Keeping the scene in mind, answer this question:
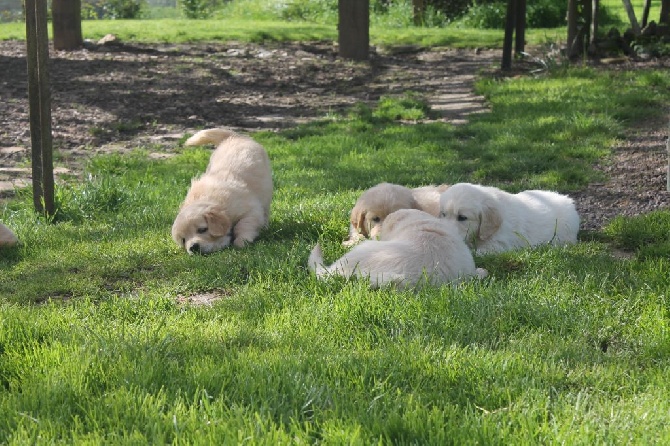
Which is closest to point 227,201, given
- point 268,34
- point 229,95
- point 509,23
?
point 229,95

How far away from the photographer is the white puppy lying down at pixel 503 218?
557cm

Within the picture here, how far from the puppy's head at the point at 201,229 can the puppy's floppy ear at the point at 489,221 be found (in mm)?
1688

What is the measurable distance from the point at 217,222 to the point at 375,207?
106 centimetres

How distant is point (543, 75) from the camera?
12.8 m

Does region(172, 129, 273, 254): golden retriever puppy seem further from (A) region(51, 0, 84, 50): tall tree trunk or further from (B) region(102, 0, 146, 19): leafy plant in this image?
(B) region(102, 0, 146, 19): leafy plant

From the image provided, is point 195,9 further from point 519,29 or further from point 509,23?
point 509,23

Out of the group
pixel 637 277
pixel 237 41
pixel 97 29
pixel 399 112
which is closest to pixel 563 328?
pixel 637 277

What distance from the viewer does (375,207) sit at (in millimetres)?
5586

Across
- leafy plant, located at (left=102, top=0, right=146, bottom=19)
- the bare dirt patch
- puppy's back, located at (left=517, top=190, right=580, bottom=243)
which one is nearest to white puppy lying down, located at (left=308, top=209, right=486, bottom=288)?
puppy's back, located at (left=517, top=190, right=580, bottom=243)

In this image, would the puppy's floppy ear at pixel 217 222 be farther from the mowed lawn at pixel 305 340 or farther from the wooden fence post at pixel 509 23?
the wooden fence post at pixel 509 23

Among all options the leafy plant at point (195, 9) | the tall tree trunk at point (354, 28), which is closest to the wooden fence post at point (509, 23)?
the tall tree trunk at point (354, 28)

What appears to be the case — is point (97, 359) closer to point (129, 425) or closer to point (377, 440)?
point (129, 425)

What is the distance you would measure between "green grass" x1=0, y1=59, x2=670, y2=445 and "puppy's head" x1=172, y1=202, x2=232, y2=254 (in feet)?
0.38

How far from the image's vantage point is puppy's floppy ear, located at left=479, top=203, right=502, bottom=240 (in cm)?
557
